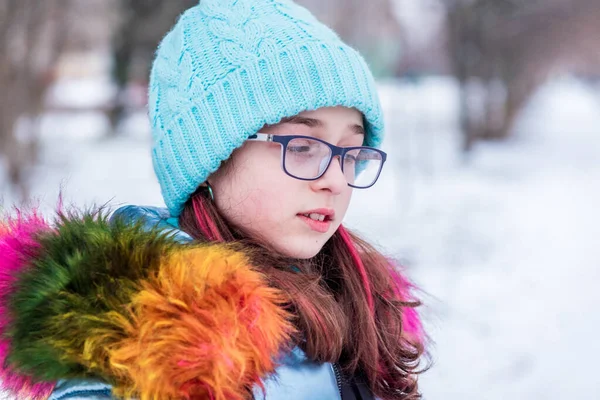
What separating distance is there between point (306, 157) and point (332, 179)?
0.08 meters

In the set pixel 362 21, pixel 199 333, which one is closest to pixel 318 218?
pixel 199 333

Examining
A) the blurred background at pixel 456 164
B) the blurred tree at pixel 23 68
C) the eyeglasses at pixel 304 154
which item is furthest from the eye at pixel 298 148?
the blurred tree at pixel 23 68

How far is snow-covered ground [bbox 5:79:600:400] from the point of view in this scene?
4082mm

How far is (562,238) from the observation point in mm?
7262

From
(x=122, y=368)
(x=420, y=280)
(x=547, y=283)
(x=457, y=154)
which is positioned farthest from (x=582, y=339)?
(x=457, y=154)

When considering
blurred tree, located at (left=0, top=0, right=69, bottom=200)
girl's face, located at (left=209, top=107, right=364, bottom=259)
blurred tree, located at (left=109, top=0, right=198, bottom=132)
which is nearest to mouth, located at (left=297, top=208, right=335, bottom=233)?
girl's face, located at (left=209, top=107, right=364, bottom=259)

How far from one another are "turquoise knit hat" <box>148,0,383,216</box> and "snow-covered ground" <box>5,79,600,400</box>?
294 millimetres

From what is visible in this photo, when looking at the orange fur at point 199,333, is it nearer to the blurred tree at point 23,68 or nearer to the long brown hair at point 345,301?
the long brown hair at point 345,301

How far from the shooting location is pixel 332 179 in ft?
4.67

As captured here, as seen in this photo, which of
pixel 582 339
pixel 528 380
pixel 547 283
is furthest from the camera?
pixel 547 283

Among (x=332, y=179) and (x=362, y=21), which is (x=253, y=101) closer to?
(x=332, y=179)

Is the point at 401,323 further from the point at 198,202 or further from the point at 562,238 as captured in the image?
the point at 562,238

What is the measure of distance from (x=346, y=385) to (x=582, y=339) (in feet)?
12.4

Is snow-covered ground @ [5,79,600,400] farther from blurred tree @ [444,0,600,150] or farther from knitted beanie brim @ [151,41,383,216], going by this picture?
blurred tree @ [444,0,600,150]
